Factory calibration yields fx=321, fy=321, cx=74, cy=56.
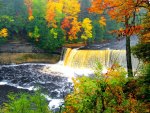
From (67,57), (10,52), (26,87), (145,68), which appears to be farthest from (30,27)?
(145,68)

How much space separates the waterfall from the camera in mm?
38047

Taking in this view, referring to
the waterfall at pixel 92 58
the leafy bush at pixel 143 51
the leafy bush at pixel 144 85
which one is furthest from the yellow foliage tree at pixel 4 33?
the leafy bush at pixel 144 85

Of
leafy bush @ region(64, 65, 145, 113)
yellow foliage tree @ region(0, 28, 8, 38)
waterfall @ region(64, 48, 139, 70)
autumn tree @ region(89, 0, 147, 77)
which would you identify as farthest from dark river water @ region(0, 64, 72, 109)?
leafy bush @ region(64, 65, 145, 113)

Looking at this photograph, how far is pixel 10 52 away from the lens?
4091 cm

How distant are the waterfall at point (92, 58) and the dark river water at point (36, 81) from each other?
6.13 feet

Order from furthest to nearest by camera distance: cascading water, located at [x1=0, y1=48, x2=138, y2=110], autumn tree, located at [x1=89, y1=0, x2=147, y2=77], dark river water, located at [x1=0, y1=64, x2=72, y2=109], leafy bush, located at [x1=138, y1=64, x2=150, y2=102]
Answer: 1. cascading water, located at [x1=0, y1=48, x2=138, y2=110]
2. dark river water, located at [x1=0, y1=64, x2=72, y2=109]
3. autumn tree, located at [x1=89, y1=0, x2=147, y2=77]
4. leafy bush, located at [x1=138, y1=64, x2=150, y2=102]

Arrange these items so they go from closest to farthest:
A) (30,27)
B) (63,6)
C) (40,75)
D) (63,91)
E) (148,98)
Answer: (148,98) < (63,91) < (40,75) < (30,27) < (63,6)

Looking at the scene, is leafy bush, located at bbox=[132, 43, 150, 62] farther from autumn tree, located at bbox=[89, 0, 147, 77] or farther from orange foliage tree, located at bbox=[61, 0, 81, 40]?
orange foliage tree, located at bbox=[61, 0, 81, 40]

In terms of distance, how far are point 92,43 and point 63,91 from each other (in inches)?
853

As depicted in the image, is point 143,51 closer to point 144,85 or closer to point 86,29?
point 144,85

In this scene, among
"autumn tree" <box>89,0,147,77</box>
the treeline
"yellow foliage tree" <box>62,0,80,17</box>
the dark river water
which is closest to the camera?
"autumn tree" <box>89,0,147,77</box>

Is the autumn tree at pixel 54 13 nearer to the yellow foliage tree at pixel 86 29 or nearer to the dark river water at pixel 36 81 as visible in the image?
the yellow foliage tree at pixel 86 29

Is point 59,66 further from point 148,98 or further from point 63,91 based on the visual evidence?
point 148,98

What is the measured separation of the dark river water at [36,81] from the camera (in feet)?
91.6
